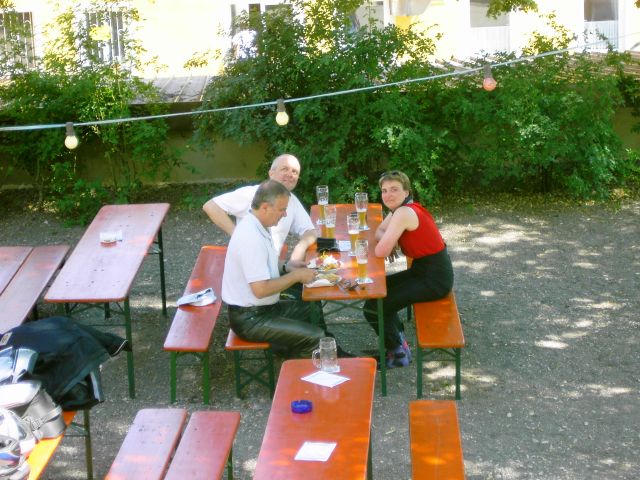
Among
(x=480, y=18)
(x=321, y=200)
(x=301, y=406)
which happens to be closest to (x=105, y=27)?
(x=321, y=200)

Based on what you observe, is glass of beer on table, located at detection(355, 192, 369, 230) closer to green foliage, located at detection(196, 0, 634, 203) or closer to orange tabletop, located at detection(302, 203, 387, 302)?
orange tabletop, located at detection(302, 203, 387, 302)

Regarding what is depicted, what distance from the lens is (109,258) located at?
25.6 ft

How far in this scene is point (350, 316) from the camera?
28.7 feet

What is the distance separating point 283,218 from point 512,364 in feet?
6.85

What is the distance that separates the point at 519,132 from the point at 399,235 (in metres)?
4.74

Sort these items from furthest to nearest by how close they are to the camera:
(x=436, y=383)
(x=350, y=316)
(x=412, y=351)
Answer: (x=350, y=316), (x=412, y=351), (x=436, y=383)

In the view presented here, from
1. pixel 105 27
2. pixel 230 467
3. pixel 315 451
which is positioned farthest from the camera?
pixel 105 27

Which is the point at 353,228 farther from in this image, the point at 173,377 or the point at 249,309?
the point at 173,377

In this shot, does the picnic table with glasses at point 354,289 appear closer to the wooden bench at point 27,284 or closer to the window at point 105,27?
the wooden bench at point 27,284

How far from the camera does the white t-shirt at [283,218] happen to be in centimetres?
788

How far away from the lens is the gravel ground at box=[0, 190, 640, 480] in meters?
6.34

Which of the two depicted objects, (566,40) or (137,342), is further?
(566,40)

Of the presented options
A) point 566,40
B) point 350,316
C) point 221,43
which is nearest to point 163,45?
point 221,43

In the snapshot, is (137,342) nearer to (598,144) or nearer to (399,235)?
(399,235)
